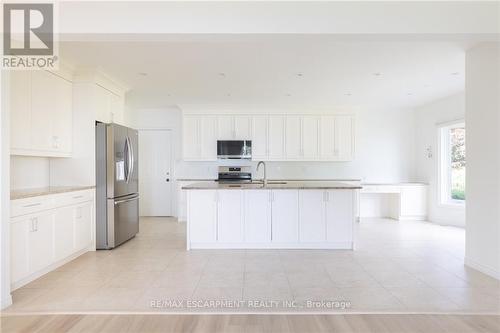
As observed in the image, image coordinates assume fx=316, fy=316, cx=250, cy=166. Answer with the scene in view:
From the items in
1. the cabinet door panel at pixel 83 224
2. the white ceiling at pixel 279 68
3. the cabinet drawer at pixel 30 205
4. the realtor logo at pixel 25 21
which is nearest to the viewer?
the realtor logo at pixel 25 21

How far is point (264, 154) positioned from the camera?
7105mm

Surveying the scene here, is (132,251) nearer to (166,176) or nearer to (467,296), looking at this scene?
(166,176)

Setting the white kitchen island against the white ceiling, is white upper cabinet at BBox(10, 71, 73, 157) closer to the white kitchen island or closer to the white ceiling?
the white ceiling

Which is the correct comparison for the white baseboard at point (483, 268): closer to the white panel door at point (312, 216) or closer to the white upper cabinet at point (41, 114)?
the white panel door at point (312, 216)

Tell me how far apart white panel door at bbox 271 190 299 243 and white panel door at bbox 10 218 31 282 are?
9.43 ft

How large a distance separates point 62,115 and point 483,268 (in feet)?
17.9

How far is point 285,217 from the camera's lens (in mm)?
4473

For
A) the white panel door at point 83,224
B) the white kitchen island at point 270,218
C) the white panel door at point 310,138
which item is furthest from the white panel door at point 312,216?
the white panel door at point 83,224

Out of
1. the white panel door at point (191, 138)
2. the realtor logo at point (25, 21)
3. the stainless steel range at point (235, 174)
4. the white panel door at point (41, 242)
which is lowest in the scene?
the white panel door at point (41, 242)

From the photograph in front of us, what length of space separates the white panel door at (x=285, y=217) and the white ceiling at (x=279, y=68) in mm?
1773

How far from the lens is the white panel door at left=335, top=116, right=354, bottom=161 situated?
23.3 feet

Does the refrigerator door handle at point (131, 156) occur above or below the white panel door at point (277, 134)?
below

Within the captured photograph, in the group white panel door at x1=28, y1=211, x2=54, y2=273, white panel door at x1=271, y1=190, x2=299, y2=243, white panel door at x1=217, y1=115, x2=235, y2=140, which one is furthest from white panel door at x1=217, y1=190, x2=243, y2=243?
white panel door at x1=217, y1=115, x2=235, y2=140

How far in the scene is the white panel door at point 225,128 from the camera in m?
7.07
